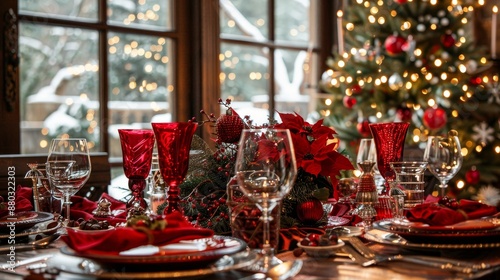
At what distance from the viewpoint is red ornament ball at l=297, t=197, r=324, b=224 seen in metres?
1.56

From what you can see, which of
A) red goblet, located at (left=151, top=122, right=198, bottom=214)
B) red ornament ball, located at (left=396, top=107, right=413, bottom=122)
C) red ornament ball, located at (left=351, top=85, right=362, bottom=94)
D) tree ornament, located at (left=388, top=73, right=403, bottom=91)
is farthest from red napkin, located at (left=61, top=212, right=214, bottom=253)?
tree ornament, located at (left=388, top=73, right=403, bottom=91)

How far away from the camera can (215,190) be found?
1.64 metres

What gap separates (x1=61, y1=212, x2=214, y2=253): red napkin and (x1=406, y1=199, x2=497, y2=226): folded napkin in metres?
0.42

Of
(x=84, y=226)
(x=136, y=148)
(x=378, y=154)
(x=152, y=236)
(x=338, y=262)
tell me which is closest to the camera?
(x=152, y=236)

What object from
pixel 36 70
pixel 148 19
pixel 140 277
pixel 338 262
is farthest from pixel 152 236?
pixel 148 19

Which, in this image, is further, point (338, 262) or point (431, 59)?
point (431, 59)

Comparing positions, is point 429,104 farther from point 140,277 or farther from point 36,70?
point 140,277

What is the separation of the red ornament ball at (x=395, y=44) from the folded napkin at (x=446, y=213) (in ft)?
10.1

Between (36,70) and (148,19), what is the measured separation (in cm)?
79

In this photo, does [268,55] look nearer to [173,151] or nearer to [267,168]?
[173,151]

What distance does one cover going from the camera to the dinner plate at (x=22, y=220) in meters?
1.46

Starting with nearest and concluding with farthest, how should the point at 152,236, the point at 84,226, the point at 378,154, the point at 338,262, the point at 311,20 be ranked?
the point at 152,236 < the point at 338,262 < the point at 84,226 < the point at 378,154 < the point at 311,20

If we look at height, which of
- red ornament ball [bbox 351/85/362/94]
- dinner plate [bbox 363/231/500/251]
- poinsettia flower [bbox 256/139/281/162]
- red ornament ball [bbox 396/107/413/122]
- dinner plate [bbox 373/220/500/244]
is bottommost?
dinner plate [bbox 363/231/500/251]

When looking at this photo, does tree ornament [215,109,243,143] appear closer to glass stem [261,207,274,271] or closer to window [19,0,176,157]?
glass stem [261,207,274,271]
